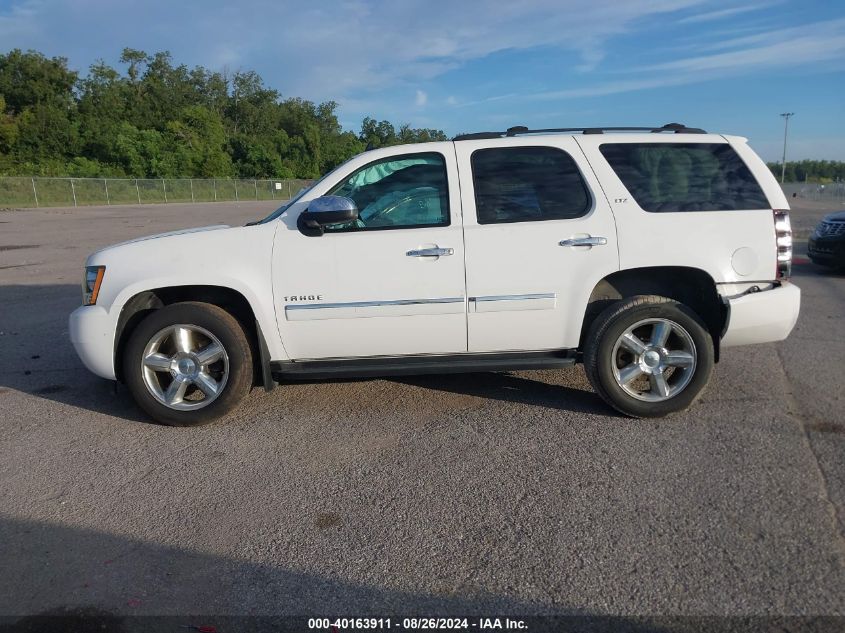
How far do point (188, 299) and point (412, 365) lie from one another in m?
1.74

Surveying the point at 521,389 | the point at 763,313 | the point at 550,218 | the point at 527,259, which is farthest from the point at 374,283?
the point at 763,313

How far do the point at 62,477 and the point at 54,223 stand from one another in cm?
2508

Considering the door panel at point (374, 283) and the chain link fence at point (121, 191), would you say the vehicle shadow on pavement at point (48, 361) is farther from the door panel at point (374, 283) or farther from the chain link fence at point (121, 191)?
the chain link fence at point (121, 191)

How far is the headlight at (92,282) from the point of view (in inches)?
170

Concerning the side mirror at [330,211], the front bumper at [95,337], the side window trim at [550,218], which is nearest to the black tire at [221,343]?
the front bumper at [95,337]

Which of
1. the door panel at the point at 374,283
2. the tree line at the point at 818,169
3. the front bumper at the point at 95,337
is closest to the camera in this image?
the door panel at the point at 374,283

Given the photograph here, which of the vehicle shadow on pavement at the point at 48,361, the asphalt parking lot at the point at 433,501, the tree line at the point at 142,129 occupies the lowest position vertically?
the asphalt parking lot at the point at 433,501

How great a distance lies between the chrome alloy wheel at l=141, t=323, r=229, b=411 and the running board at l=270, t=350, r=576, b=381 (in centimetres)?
41

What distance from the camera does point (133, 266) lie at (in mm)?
4277

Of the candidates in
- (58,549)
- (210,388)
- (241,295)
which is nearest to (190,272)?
(241,295)

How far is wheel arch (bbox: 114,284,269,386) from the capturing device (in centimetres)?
435

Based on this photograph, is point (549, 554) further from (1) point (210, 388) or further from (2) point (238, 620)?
(1) point (210, 388)

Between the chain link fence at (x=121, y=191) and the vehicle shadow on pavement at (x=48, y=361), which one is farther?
the chain link fence at (x=121, y=191)

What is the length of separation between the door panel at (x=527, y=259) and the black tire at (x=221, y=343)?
5.23 feet
